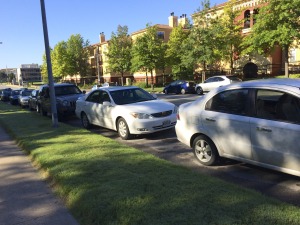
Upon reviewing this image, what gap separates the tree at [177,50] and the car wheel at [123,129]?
28.0 m

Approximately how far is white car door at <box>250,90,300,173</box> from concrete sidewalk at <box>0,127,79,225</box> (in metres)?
2.92

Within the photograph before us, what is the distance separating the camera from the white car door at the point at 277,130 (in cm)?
425

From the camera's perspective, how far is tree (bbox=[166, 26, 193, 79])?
3694cm

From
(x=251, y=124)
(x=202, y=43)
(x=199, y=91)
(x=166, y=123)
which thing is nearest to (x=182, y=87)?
(x=199, y=91)

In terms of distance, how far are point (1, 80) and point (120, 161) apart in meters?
198

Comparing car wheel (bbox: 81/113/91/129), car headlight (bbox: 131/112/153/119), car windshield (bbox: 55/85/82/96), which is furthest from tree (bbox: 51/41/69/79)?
car headlight (bbox: 131/112/153/119)

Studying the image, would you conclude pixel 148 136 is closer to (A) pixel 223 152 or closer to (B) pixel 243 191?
(A) pixel 223 152

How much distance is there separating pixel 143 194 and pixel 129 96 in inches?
231

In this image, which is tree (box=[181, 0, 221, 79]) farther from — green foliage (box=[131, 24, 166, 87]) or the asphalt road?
the asphalt road

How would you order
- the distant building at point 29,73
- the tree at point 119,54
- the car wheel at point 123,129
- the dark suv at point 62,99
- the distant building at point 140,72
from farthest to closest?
the distant building at point 29,73 < the distant building at point 140,72 < the tree at point 119,54 < the dark suv at point 62,99 < the car wheel at point 123,129

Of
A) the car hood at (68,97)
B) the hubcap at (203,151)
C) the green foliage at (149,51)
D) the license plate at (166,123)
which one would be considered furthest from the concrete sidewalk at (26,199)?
the green foliage at (149,51)

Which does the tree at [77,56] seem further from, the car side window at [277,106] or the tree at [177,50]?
the car side window at [277,106]

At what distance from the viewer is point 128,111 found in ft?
28.2

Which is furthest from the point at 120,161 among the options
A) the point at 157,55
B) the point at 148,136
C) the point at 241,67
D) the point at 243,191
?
the point at 157,55
